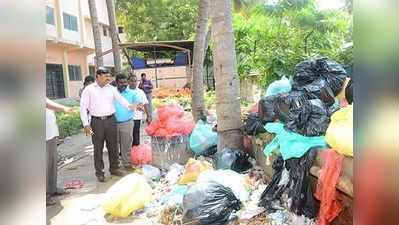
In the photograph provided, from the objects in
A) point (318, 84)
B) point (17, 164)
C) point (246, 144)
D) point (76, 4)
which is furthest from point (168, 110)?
point (76, 4)

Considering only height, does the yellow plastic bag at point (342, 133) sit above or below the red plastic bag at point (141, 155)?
above

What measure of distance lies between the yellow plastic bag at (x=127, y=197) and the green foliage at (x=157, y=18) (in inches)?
984

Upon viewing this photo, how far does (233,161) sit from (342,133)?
2261mm

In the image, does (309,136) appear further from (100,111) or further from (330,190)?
(100,111)

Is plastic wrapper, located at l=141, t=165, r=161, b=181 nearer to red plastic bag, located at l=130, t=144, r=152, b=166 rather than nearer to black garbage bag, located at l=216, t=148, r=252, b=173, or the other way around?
red plastic bag, located at l=130, t=144, r=152, b=166

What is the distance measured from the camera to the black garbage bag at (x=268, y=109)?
4871 millimetres

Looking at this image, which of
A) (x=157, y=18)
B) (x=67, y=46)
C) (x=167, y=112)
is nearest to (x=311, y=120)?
(x=167, y=112)

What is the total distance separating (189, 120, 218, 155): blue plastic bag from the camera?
21.0ft

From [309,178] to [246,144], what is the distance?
2237 mm

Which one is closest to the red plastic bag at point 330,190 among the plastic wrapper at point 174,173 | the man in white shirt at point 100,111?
the plastic wrapper at point 174,173

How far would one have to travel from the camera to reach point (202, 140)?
21.0 feet

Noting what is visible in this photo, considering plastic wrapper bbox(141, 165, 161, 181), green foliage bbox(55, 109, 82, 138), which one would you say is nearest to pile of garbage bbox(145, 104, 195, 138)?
plastic wrapper bbox(141, 165, 161, 181)

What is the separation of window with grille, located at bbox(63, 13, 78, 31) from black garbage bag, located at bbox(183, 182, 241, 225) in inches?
799

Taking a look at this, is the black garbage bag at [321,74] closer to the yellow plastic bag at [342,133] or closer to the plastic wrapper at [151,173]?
the yellow plastic bag at [342,133]
